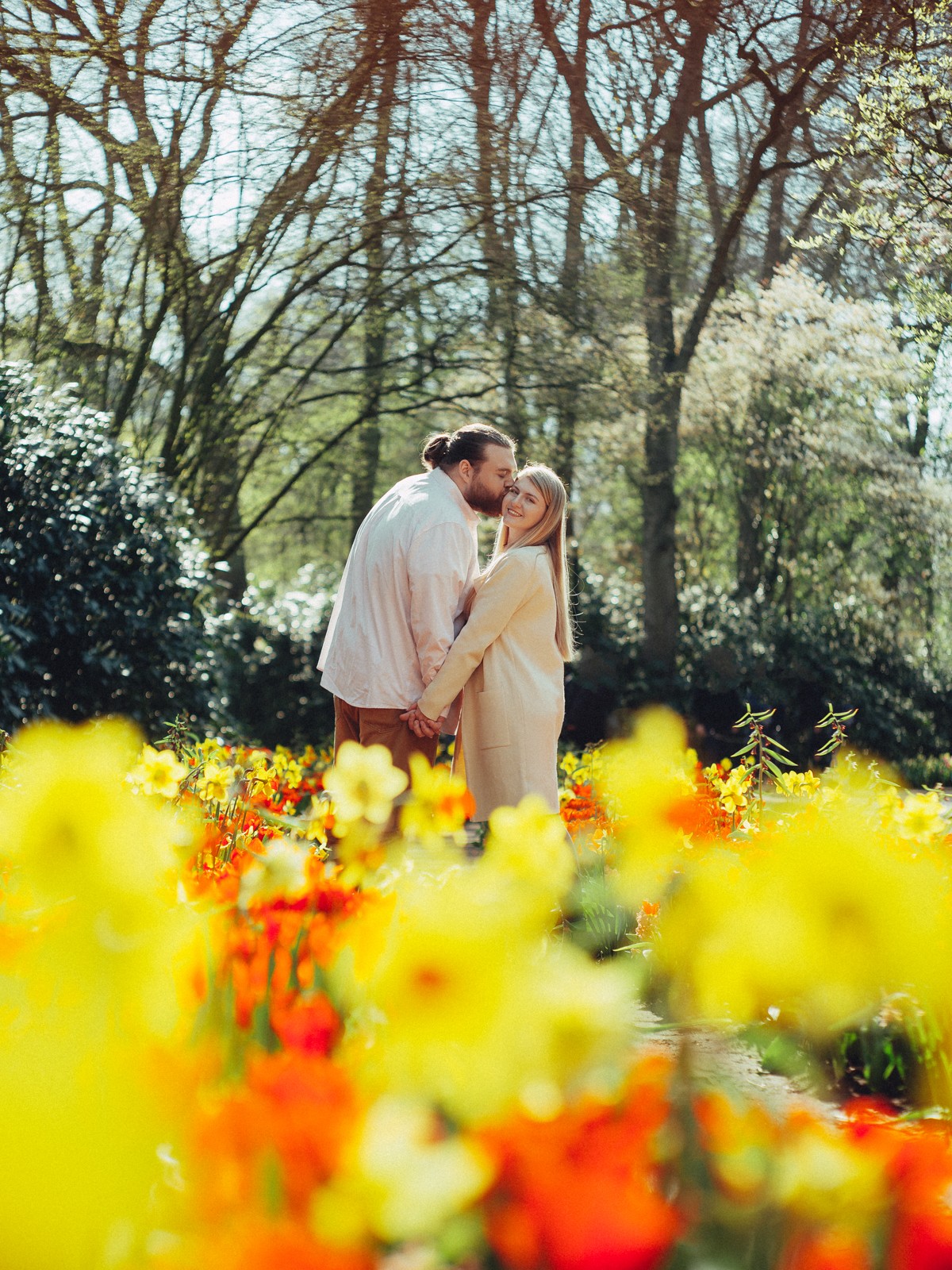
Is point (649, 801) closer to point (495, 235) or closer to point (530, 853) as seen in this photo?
point (530, 853)

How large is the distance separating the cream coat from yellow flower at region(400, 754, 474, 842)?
5.99 ft

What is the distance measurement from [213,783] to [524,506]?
1284 millimetres

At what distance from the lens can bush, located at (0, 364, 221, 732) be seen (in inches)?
225

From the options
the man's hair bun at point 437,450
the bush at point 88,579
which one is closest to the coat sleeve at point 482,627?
the man's hair bun at point 437,450

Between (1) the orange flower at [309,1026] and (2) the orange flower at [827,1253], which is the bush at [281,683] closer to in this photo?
(1) the orange flower at [309,1026]

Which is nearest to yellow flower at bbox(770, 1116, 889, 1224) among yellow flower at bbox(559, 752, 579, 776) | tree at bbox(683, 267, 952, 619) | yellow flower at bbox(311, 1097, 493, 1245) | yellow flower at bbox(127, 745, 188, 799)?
yellow flower at bbox(311, 1097, 493, 1245)

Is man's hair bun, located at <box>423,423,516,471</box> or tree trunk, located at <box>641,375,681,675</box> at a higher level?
man's hair bun, located at <box>423,423,516,471</box>

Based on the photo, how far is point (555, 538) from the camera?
3.74 m

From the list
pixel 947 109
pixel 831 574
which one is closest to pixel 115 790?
pixel 947 109

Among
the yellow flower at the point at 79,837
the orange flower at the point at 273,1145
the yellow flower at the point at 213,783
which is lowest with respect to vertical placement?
the yellow flower at the point at 213,783

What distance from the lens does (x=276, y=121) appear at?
6.66 metres

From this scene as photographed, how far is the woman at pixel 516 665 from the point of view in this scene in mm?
3527

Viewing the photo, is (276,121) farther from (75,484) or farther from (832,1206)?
(832,1206)

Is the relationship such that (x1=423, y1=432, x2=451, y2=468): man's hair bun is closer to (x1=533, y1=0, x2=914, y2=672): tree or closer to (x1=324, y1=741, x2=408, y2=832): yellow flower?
(x1=324, y1=741, x2=408, y2=832): yellow flower
